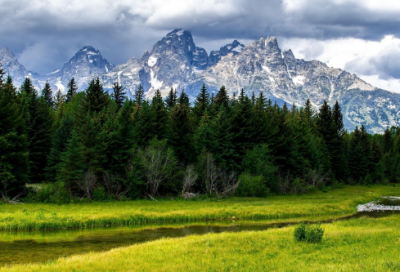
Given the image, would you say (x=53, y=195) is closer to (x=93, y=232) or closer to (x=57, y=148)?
(x=93, y=232)

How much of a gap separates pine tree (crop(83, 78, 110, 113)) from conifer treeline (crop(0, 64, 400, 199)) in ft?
0.58

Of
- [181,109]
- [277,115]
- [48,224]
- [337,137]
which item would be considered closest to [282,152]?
[277,115]

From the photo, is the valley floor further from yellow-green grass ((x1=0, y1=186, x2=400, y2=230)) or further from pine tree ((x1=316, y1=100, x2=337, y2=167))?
pine tree ((x1=316, y1=100, x2=337, y2=167))

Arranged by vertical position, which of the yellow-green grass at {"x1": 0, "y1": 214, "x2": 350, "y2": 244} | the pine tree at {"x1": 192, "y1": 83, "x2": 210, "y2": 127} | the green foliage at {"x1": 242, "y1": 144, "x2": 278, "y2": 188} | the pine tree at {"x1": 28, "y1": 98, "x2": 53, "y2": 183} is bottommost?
the yellow-green grass at {"x1": 0, "y1": 214, "x2": 350, "y2": 244}

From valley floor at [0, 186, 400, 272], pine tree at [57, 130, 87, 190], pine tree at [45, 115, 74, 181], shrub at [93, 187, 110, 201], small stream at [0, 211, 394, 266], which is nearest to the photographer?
valley floor at [0, 186, 400, 272]

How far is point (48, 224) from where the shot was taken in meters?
30.2

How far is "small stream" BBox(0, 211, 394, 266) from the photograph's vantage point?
2112 centimetres

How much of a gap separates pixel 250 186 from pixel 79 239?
34.8 meters

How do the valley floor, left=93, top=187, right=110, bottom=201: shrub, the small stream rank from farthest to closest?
left=93, top=187, right=110, bottom=201: shrub, the small stream, the valley floor

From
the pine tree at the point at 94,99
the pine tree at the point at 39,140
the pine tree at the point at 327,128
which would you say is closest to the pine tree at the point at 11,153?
the pine tree at the point at 39,140

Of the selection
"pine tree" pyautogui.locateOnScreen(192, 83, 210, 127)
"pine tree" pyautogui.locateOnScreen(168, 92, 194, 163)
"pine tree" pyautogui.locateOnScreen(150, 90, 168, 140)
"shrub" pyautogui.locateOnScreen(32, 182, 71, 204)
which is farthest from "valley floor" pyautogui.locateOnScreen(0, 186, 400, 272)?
"pine tree" pyautogui.locateOnScreen(192, 83, 210, 127)

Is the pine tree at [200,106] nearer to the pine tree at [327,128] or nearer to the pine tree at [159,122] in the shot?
the pine tree at [159,122]

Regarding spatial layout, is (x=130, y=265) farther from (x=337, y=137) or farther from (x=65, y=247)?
(x=337, y=137)

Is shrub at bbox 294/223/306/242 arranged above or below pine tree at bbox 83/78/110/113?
below
